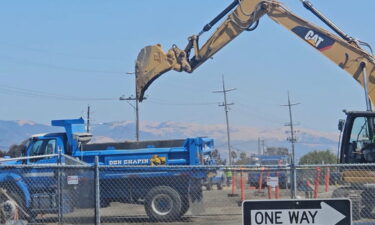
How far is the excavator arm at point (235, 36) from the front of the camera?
17.6 meters

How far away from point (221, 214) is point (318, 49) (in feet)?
16.5

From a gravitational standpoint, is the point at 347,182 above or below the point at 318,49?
below

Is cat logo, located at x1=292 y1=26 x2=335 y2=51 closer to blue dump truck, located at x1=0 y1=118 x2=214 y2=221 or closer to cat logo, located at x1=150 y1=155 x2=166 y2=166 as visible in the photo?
blue dump truck, located at x1=0 y1=118 x2=214 y2=221

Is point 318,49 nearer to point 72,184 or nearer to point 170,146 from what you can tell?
point 170,146

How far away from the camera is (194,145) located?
1986 cm

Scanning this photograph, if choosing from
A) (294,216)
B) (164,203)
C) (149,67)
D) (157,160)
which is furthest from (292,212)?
(149,67)

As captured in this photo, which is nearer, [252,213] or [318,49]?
[252,213]

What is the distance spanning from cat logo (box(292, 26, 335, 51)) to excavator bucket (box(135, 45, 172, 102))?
389 cm

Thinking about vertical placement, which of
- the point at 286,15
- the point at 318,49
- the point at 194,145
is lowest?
the point at 194,145

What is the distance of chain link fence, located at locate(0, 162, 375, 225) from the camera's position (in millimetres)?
13977

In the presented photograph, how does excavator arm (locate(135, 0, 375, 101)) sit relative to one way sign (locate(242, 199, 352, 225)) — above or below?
above

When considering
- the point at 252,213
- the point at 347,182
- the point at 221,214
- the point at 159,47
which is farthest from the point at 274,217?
the point at 159,47

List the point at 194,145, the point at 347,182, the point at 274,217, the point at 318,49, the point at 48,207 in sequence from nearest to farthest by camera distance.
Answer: the point at 274,217 → the point at 347,182 → the point at 48,207 → the point at 318,49 → the point at 194,145

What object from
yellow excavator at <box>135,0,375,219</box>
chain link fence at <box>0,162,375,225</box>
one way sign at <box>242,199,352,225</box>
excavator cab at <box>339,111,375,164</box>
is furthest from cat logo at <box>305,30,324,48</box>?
one way sign at <box>242,199,352,225</box>
